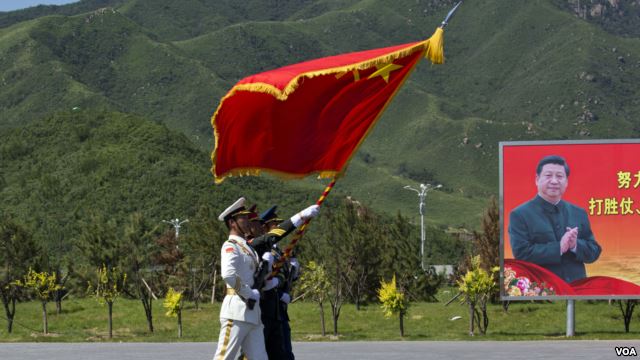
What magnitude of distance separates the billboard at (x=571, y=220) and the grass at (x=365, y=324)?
1.44 metres

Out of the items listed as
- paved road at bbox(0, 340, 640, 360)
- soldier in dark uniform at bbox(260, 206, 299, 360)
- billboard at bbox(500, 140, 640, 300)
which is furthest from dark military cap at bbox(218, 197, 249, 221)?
billboard at bbox(500, 140, 640, 300)

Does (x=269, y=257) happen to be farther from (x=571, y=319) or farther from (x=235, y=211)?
(x=571, y=319)

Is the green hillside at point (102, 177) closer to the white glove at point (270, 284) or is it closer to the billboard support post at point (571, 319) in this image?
the billboard support post at point (571, 319)

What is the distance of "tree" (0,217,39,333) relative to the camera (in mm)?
35844

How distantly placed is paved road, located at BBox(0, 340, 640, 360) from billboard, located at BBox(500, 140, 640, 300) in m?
1.77

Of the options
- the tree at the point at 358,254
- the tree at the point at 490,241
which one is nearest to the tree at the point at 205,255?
the tree at the point at 358,254

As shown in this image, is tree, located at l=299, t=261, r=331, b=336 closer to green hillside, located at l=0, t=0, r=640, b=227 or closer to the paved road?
the paved road

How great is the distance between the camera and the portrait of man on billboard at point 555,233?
28531 mm

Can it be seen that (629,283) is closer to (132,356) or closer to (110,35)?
(132,356)

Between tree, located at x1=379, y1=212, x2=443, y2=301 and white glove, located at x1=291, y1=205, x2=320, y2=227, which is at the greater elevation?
white glove, located at x1=291, y1=205, x2=320, y2=227

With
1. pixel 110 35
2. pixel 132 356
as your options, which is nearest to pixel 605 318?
pixel 132 356

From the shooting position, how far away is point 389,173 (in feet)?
435

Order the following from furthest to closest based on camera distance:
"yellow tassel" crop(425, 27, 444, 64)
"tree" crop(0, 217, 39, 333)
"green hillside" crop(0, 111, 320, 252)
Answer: "green hillside" crop(0, 111, 320, 252), "tree" crop(0, 217, 39, 333), "yellow tassel" crop(425, 27, 444, 64)

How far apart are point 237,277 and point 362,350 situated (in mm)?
14043
